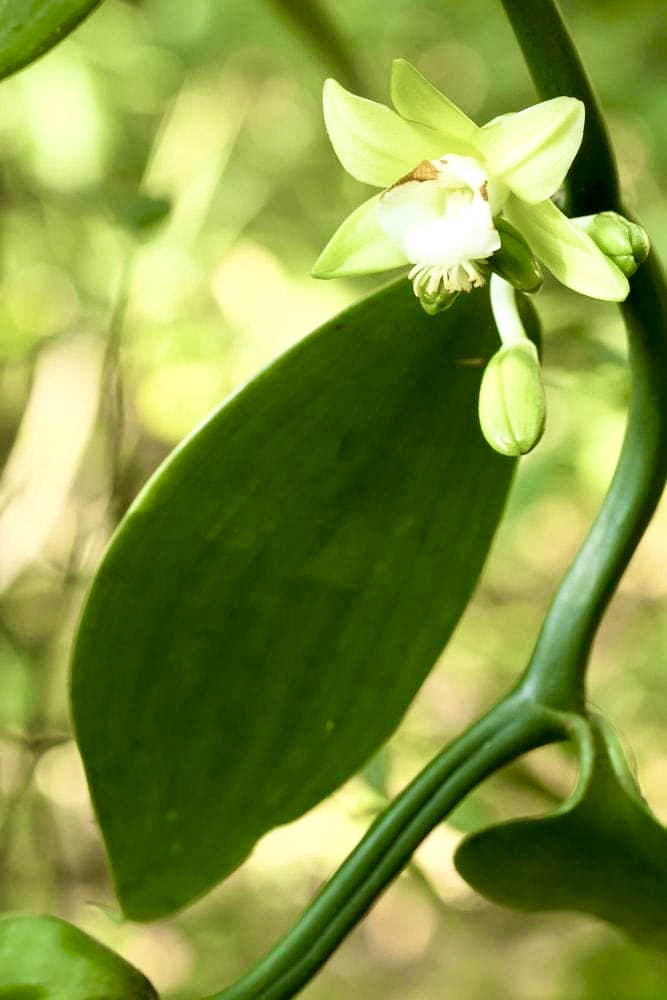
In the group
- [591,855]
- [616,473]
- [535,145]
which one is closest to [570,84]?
[535,145]

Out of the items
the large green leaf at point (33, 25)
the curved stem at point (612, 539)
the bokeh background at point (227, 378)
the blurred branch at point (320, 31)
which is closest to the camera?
the large green leaf at point (33, 25)

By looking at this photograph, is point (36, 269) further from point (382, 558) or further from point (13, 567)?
point (382, 558)

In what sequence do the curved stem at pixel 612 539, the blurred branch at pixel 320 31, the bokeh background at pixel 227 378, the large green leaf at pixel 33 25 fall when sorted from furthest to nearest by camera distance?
the bokeh background at pixel 227 378
the blurred branch at pixel 320 31
the curved stem at pixel 612 539
the large green leaf at pixel 33 25

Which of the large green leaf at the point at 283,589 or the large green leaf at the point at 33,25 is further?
the large green leaf at the point at 283,589

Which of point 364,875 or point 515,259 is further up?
point 515,259

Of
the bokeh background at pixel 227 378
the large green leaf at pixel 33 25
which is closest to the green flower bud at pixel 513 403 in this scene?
the large green leaf at pixel 33 25

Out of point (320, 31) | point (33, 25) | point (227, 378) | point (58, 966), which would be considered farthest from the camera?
point (227, 378)

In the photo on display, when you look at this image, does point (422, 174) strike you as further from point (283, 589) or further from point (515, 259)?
point (283, 589)

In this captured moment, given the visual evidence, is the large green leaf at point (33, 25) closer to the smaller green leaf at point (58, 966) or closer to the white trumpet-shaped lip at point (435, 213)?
the white trumpet-shaped lip at point (435, 213)
